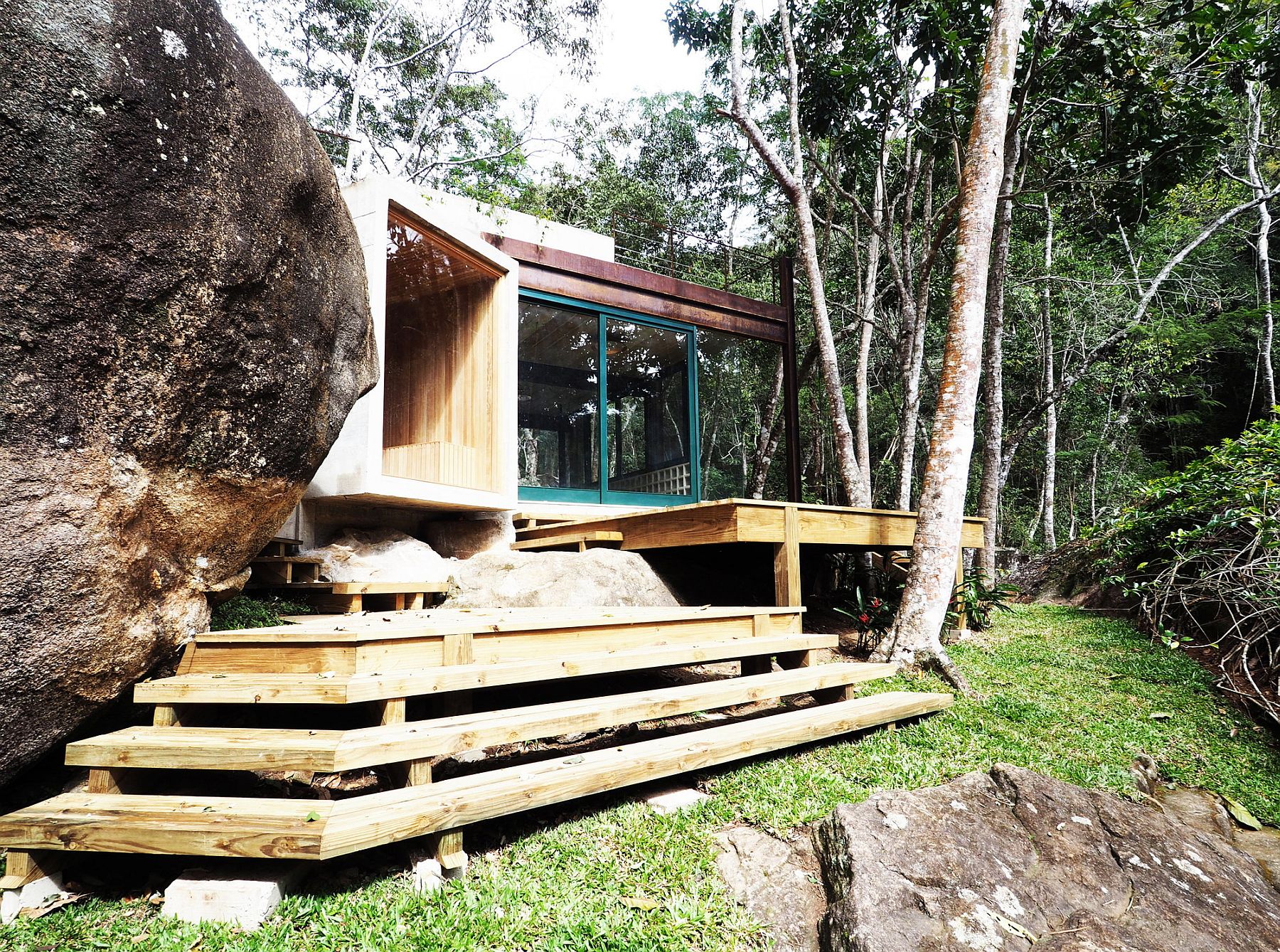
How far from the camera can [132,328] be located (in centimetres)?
225

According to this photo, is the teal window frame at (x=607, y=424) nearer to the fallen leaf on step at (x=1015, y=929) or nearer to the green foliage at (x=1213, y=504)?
the green foliage at (x=1213, y=504)

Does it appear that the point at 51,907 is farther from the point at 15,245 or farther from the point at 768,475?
the point at 768,475

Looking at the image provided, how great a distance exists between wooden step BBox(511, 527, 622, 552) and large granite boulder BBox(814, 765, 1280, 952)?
11.0 ft

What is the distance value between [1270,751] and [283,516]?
197 inches

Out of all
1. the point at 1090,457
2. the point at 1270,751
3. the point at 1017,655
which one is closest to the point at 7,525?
the point at 1270,751

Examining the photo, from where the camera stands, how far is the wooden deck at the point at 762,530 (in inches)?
176

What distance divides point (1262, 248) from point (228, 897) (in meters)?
19.8

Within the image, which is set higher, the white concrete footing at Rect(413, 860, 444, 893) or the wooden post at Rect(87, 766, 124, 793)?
the wooden post at Rect(87, 766, 124, 793)

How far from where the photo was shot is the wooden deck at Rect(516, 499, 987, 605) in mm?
4461

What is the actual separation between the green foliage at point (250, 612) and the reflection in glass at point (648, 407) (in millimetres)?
5305

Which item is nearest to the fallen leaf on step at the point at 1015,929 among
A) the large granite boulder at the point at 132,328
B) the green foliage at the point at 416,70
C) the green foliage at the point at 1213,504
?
the large granite boulder at the point at 132,328

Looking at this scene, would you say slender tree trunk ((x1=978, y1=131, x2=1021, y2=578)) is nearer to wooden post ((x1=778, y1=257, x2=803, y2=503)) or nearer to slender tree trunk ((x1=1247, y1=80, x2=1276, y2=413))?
wooden post ((x1=778, y1=257, x2=803, y2=503))

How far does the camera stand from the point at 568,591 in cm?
431

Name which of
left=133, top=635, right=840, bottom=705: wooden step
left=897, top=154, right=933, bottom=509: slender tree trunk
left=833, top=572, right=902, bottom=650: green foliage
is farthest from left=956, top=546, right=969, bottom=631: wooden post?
left=133, top=635, right=840, bottom=705: wooden step
